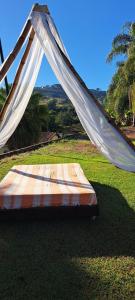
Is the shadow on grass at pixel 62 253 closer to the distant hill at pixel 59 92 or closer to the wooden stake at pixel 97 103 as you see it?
the wooden stake at pixel 97 103

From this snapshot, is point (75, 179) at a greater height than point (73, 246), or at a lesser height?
greater

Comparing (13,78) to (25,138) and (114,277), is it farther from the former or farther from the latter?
(25,138)

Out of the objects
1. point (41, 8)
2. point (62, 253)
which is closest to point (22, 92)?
point (41, 8)

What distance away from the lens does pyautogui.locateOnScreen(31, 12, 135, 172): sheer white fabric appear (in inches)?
148

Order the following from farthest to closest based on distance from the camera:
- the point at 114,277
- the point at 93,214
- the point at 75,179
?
the point at 75,179 → the point at 93,214 → the point at 114,277

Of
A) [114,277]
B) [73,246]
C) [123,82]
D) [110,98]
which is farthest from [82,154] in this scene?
[110,98]

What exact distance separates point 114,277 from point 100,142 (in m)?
1.52

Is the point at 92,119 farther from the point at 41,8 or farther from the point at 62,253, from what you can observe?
the point at 41,8

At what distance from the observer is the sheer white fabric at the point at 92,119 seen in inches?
148

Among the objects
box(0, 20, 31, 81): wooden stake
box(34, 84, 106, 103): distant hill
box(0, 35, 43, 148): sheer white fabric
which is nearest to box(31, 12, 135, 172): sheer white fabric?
box(0, 20, 31, 81): wooden stake

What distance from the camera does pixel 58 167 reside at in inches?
232

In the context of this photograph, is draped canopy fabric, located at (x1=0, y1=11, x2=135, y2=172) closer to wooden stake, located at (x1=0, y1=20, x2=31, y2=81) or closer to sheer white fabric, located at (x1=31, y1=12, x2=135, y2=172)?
sheer white fabric, located at (x1=31, y1=12, x2=135, y2=172)

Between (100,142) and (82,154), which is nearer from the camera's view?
(100,142)

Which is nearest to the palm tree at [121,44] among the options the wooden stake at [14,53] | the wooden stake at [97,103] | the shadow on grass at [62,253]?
the wooden stake at [14,53]
